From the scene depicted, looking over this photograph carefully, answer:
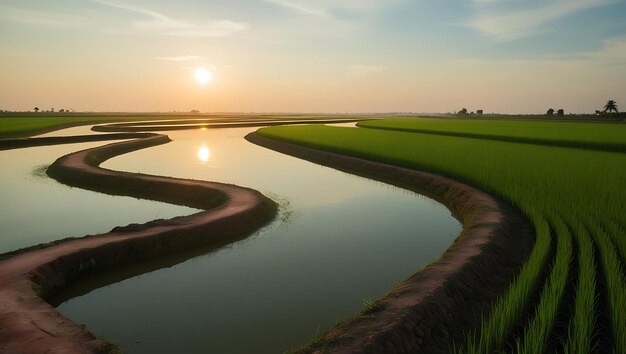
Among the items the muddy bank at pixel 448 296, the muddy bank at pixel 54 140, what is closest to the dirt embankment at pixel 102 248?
the muddy bank at pixel 448 296

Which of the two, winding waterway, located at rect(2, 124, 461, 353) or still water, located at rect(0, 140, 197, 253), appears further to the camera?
still water, located at rect(0, 140, 197, 253)

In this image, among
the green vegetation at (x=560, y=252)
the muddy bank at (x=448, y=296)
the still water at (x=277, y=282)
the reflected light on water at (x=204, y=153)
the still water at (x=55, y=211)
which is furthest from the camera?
the reflected light on water at (x=204, y=153)

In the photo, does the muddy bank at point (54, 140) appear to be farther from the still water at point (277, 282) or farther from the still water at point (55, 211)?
the still water at point (277, 282)

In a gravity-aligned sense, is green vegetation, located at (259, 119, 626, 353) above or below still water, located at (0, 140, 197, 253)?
above

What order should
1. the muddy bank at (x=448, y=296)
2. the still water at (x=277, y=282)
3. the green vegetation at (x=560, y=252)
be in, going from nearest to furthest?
the green vegetation at (x=560, y=252) < the muddy bank at (x=448, y=296) < the still water at (x=277, y=282)

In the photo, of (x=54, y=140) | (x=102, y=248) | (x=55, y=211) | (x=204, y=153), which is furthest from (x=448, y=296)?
(x=54, y=140)

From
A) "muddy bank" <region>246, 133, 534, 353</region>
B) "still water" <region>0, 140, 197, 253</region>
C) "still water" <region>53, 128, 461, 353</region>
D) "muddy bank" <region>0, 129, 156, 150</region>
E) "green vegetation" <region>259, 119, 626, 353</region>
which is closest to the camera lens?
"green vegetation" <region>259, 119, 626, 353</region>

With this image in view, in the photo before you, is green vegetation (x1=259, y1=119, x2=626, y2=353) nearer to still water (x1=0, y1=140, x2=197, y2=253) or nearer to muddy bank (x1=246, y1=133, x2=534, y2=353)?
muddy bank (x1=246, y1=133, x2=534, y2=353)

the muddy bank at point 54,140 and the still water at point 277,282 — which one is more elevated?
the muddy bank at point 54,140

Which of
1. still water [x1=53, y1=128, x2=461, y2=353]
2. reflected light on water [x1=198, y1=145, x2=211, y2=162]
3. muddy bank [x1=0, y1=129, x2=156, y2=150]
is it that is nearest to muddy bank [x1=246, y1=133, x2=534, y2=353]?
still water [x1=53, y1=128, x2=461, y2=353]
